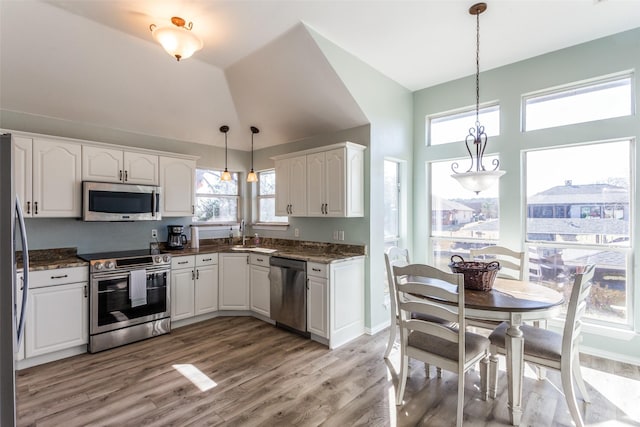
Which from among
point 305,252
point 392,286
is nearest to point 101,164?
point 305,252

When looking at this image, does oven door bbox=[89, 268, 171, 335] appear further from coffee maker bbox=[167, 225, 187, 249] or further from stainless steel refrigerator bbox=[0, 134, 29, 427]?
stainless steel refrigerator bbox=[0, 134, 29, 427]

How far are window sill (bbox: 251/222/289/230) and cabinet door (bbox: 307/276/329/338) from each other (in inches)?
57.2

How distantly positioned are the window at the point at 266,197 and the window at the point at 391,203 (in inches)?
72.2

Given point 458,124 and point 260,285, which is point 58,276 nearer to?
point 260,285

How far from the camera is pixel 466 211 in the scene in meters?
4.21

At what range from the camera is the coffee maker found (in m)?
4.25

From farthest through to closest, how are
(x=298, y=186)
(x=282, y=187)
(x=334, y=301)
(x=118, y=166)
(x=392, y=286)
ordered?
(x=282, y=187)
(x=298, y=186)
(x=118, y=166)
(x=334, y=301)
(x=392, y=286)

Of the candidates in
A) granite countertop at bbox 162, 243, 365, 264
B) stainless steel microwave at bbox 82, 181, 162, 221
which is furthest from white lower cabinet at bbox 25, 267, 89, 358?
granite countertop at bbox 162, 243, 365, 264

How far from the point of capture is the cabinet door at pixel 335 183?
3.64m

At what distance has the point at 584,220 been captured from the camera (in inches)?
130

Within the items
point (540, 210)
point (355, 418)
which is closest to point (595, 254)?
point (540, 210)

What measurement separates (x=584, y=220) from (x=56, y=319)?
18.4ft

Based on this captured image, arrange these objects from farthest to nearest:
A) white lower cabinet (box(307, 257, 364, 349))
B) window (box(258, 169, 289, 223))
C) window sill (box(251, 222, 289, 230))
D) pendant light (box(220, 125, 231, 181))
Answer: window (box(258, 169, 289, 223)) → window sill (box(251, 222, 289, 230)) → pendant light (box(220, 125, 231, 181)) → white lower cabinet (box(307, 257, 364, 349))

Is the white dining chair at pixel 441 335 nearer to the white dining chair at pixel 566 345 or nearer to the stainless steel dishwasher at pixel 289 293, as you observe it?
the white dining chair at pixel 566 345
